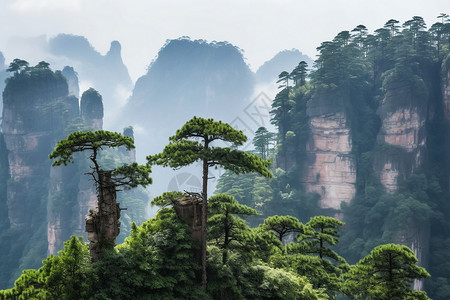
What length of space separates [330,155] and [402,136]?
24.6 ft

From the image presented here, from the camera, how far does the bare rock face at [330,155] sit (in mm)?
35562

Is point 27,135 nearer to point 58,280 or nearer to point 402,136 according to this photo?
point 58,280

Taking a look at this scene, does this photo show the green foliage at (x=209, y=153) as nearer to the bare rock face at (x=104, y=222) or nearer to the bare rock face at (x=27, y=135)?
the bare rock face at (x=104, y=222)

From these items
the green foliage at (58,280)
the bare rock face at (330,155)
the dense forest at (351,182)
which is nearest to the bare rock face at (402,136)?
the dense forest at (351,182)

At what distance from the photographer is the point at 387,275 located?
980 centimetres

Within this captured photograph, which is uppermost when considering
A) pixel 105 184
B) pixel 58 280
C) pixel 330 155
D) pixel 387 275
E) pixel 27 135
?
pixel 27 135

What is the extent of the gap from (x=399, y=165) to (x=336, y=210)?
26.4ft

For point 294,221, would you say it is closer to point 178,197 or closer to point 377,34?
point 178,197

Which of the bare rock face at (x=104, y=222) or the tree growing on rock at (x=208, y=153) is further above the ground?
the tree growing on rock at (x=208, y=153)

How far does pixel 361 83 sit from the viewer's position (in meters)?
37.9

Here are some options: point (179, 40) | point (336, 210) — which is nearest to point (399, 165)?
point (336, 210)

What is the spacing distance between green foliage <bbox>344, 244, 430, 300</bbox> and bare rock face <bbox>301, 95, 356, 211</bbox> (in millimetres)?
26571

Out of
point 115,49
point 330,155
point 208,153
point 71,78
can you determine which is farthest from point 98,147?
point 115,49

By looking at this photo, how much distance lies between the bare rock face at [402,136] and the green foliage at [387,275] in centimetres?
2646
